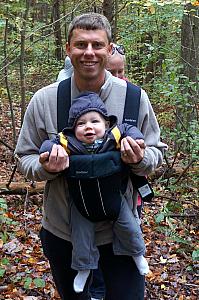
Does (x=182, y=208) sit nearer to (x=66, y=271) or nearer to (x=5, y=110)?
(x=66, y=271)

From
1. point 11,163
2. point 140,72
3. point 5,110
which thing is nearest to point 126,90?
point 11,163

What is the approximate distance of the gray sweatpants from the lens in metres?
2.52

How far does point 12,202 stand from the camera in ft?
21.1

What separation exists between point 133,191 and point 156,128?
42 centimetres

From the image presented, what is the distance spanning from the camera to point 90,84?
101 inches

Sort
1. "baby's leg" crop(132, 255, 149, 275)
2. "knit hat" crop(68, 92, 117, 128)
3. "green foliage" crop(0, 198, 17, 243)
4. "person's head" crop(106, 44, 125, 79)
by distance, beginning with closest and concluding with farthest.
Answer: "knit hat" crop(68, 92, 117, 128)
"baby's leg" crop(132, 255, 149, 275)
"person's head" crop(106, 44, 125, 79)
"green foliage" crop(0, 198, 17, 243)

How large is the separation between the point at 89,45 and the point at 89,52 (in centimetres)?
5

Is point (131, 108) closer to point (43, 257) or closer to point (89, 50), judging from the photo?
point (89, 50)

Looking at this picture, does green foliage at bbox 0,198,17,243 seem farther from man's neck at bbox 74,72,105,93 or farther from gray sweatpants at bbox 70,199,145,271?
man's neck at bbox 74,72,105,93

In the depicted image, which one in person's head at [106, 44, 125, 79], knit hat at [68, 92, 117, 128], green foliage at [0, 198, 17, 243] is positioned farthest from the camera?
green foliage at [0, 198, 17, 243]

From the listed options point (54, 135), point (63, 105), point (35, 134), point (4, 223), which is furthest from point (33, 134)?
point (4, 223)

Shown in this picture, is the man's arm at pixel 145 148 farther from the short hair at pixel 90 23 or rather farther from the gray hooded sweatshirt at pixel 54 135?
the short hair at pixel 90 23

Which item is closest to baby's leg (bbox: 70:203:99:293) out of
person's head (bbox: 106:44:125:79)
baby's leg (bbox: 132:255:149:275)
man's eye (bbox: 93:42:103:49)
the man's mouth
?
baby's leg (bbox: 132:255:149:275)

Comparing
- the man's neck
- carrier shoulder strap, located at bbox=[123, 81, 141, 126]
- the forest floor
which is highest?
the man's neck
